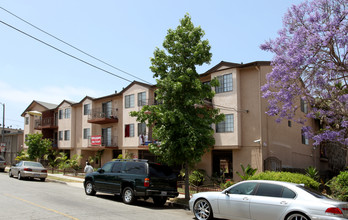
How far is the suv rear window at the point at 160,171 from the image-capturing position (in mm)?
12773

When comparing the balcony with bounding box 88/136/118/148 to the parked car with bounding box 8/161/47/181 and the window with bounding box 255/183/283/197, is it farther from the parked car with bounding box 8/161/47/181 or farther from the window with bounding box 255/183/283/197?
the window with bounding box 255/183/283/197

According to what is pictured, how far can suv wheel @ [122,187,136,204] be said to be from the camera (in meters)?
12.7

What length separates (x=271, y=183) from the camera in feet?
28.7

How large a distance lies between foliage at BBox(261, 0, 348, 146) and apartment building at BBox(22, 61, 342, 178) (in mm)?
3695

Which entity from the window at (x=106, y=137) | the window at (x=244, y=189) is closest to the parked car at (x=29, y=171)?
the window at (x=106, y=137)

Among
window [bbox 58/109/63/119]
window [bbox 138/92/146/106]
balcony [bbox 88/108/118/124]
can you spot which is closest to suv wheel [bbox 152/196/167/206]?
window [bbox 138/92/146/106]

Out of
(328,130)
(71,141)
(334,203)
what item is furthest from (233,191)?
(71,141)

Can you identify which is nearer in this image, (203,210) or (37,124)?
(203,210)

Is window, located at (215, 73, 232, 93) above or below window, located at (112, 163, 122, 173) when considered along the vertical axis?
above

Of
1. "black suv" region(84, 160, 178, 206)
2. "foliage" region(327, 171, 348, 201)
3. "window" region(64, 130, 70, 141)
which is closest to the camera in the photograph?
"black suv" region(84, 160, 178, 206)

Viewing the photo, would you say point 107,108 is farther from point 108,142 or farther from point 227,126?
point 227,126

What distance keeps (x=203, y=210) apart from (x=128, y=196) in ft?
13.7

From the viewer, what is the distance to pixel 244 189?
9125mm

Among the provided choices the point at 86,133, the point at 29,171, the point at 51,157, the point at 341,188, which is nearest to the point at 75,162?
the point at 86,133
